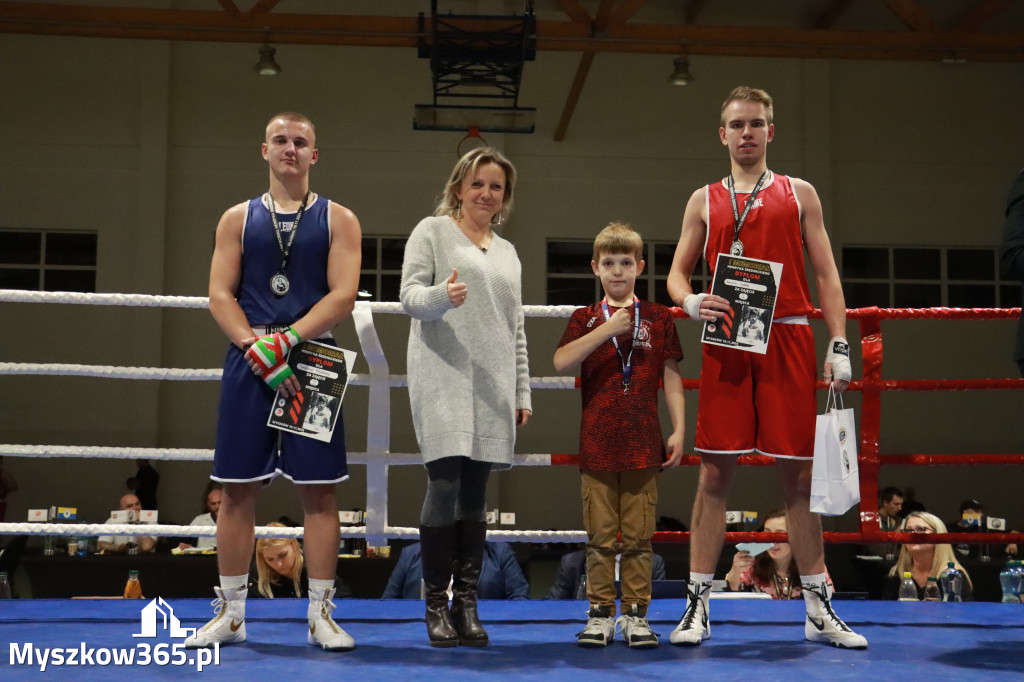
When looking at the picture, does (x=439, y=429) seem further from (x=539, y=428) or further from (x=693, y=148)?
(x=693, y=148)

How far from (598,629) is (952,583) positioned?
2749 millimetres

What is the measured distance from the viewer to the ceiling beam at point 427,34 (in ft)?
30.4

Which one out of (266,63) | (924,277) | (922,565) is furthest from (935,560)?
(266,63)

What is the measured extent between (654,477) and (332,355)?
1.00 meters

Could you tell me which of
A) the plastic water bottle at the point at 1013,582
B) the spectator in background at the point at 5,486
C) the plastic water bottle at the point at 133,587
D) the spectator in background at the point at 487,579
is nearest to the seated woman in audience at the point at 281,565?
the spectator in background at the point at 487,579

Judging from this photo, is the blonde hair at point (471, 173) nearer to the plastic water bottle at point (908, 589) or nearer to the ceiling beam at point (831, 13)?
the plastic water bottle at point (908, 589)

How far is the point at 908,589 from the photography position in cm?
475

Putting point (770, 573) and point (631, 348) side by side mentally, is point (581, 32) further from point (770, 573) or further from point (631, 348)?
point (631, 348)

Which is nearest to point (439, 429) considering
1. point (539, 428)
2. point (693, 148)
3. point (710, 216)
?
point (710, 216)

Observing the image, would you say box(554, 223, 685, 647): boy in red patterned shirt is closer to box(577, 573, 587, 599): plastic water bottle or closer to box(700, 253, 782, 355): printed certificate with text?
box(700, 253, 782, 355): printed certificate with text

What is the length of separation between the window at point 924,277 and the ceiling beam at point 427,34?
9.33 feet

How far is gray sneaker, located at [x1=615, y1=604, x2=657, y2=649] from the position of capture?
106 inches

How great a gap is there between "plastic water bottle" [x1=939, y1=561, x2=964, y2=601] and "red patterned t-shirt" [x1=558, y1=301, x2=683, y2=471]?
2580mm

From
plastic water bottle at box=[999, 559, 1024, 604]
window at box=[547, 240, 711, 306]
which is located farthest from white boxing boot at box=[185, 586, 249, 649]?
window at box=[547, 240, 711, 306]
